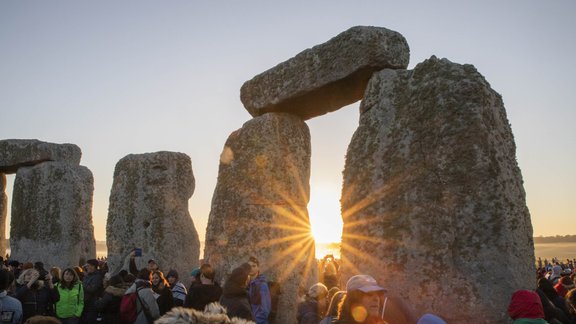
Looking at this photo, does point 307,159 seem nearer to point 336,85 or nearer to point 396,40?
point 336,85

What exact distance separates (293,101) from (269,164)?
869 mm

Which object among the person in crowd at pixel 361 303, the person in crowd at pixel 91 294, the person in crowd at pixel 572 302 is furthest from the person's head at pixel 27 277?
the person in crowd at pixel 572 302

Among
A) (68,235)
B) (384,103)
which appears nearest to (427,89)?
(384,103)

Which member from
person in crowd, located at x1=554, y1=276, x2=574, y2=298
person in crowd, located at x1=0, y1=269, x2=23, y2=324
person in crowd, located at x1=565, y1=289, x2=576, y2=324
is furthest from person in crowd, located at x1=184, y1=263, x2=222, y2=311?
person in crowd, located at x1=554, y1=276, x2=574, y2=298

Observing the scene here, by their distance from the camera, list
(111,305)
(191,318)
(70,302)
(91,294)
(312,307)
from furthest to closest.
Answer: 1. (91,294)
2. (70,302)
3. (111,305)
4. (312,307)
5. (191,318)

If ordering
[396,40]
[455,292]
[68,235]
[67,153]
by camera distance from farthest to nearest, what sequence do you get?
[67,153], [68,235], [396,40], [455,292]

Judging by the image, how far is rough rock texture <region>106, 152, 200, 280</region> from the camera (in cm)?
945

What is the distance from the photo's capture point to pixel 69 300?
6387 mm

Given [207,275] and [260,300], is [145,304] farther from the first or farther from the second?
[260,300]

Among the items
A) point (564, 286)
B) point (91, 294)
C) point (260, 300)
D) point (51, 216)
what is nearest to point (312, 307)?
point (260, 300)

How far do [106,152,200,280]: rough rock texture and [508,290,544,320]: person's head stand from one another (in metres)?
7.14

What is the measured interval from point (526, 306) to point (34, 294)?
525 centimetres

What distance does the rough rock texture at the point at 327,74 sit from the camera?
5.34m

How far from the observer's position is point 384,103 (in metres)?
4.92
